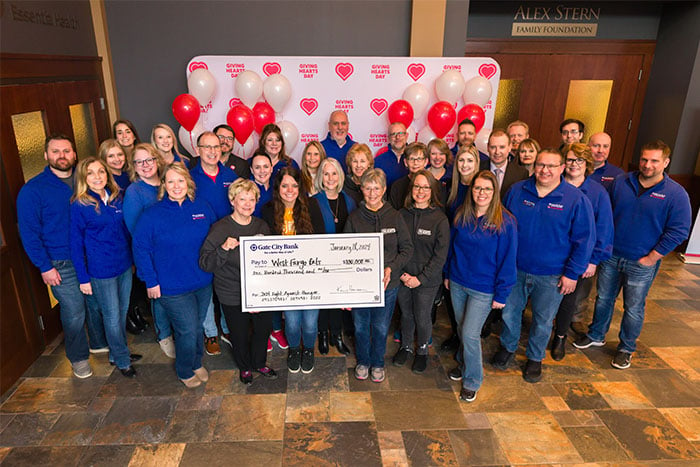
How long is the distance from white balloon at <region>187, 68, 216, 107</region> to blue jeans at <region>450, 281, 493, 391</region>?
3.38 m

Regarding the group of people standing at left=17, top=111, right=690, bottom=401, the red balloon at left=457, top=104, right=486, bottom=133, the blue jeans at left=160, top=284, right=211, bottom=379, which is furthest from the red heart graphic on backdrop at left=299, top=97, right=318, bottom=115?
the blue jeans at left=160, top=284, right=211, bottom=379

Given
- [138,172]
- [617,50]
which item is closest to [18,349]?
[138,172]

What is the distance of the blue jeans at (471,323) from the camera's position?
3008 mm

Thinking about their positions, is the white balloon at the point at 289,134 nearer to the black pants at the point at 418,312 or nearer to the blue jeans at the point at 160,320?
the blue jeans at the point at 160,320

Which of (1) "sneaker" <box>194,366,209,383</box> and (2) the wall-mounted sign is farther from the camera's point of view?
(2) the wall-mounted sign

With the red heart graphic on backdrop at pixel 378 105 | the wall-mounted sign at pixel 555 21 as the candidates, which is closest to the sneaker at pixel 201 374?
the red heart graphic on backdrop at pixel 378 105

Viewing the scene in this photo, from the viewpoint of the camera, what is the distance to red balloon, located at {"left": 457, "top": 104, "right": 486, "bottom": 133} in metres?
4.93

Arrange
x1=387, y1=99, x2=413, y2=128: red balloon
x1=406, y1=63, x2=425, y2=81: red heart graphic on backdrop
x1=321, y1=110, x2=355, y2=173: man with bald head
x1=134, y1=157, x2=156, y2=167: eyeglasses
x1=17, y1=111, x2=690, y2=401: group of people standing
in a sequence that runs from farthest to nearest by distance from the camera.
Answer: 1. x1=406, y1=63, x2=425, y2=81: red heart graphic on backdrop
2. x1=387, y1=99, x2=413, y2=128: red balloon
3. x1=321, y1=110, x2=355, y2=173: man with bald head
4. x1=134, y1=157, x2=156, y2=167: eyeglasses
5. x1=17, y1=111, x2=690, y2=401: group of people standing

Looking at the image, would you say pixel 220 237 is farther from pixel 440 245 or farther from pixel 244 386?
pixel 440 245

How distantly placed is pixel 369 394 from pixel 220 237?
156cm

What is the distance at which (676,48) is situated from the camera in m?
6.03

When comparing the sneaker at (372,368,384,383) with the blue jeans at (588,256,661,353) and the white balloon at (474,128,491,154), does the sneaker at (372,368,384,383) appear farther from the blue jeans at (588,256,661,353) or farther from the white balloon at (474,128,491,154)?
the white balloon at (474,128,491,154)

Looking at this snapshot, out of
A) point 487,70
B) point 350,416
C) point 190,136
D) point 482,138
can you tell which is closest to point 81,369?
point 350,416

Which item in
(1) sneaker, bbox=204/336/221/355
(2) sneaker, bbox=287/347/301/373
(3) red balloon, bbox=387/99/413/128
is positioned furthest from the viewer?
(3) red balloon, bbox=387/99/413/128
